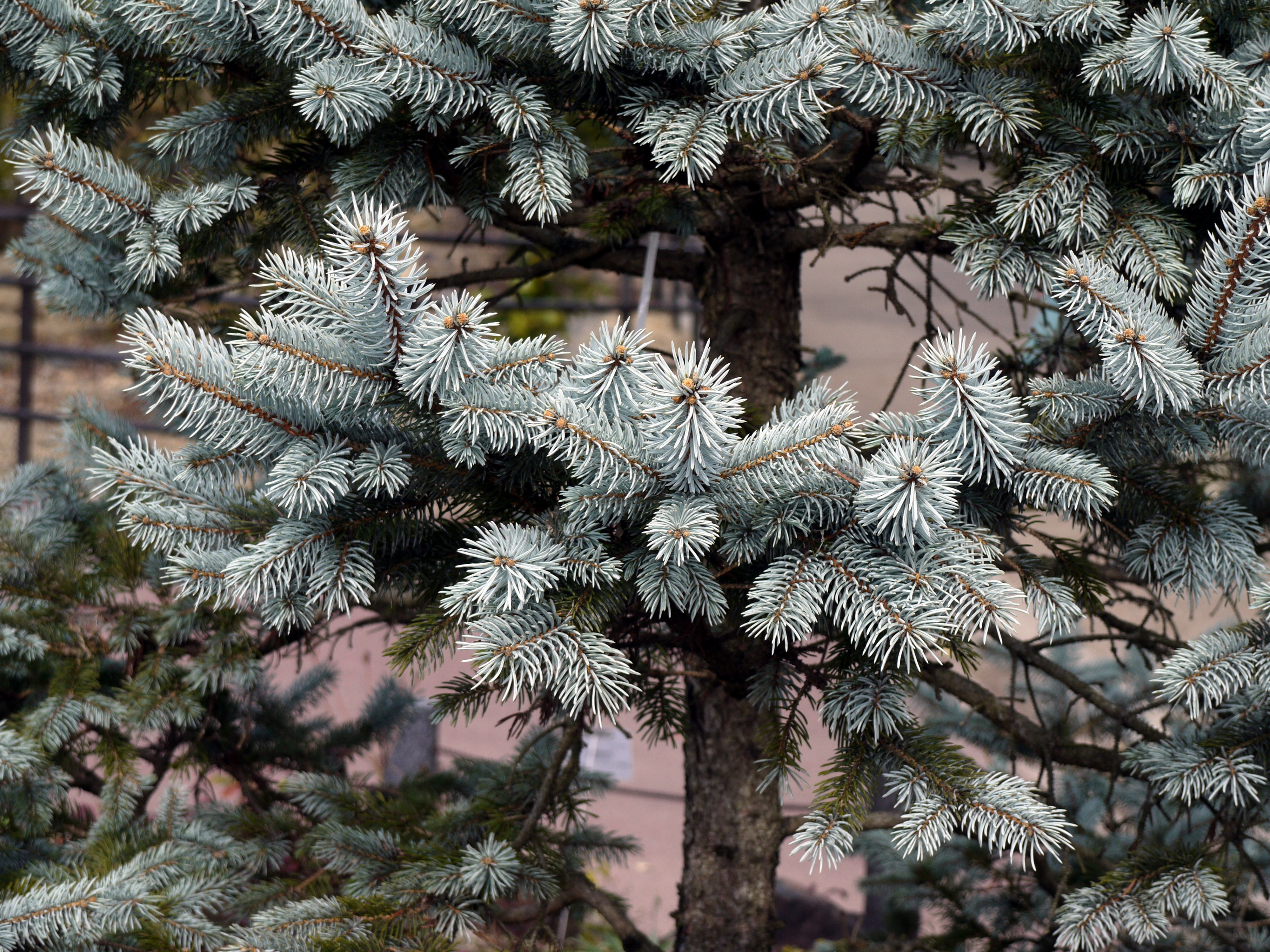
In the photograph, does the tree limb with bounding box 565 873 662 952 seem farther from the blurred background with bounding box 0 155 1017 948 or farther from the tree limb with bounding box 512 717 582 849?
the blurred background with bounding box 0 155 1017 948

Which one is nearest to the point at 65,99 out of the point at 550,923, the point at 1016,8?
the point at 1016,8

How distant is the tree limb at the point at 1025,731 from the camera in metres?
1.59

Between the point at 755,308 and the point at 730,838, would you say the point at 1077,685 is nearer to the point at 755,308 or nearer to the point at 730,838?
the point at 730,838

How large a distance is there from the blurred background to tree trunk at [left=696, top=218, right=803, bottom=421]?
0.70 metres

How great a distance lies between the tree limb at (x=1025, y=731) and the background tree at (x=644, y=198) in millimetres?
324

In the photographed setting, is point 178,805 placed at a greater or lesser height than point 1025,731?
lesser

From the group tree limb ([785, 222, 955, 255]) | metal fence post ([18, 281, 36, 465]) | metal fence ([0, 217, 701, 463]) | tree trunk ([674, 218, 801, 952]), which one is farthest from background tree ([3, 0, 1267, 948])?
metal fence post ([18, 281, 36, 465])

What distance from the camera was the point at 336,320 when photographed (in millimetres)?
903

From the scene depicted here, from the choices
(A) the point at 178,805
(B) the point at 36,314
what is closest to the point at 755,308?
(A) the point at 178,805

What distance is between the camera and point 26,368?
522 centimetres

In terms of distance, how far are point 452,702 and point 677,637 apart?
0.29 meters

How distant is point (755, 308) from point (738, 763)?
0.84 metres

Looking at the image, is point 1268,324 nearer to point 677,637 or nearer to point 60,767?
point 677,637

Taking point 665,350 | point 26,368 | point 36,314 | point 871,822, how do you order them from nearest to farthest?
point 871,822
point 665,350
point 26,368
point 36,314
